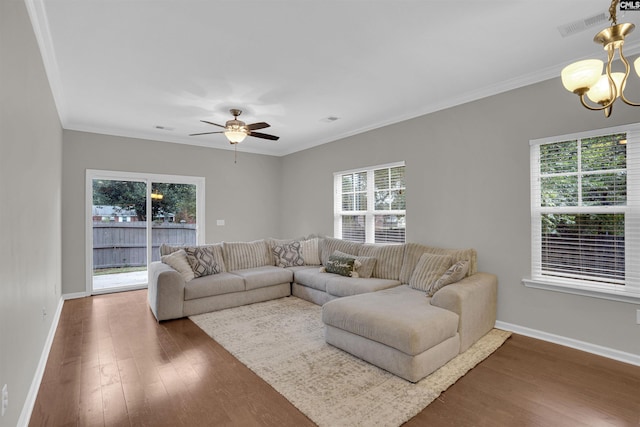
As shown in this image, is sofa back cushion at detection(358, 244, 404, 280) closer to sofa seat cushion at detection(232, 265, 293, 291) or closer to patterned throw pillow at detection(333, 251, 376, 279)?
patterned throw pillow at detection(333, 251, 376, 279)

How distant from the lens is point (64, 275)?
505 cm

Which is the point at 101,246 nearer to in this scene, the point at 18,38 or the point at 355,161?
the point at 18,38

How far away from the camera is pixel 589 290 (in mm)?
3027

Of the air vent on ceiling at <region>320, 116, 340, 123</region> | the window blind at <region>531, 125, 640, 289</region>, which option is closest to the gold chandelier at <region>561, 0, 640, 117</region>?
the window blind at <region>531, 125, 640, 289</region>

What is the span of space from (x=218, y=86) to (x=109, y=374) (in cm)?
304

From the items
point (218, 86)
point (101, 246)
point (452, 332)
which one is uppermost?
point (218, 86)

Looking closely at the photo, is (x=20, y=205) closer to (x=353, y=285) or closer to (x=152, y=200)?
(x=353, y=285)

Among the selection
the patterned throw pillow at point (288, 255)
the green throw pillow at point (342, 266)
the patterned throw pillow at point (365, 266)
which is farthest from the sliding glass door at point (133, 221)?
the patterned throw pillow at point (365, 266)

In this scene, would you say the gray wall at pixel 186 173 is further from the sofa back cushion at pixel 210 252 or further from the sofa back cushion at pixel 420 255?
the sofa back cushion at pixel 420 255

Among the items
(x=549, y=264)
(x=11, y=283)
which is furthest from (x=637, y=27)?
(x=11, y=283)

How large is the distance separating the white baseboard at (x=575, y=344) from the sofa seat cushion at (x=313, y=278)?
218 centimetres

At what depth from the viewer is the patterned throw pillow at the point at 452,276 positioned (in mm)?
3328

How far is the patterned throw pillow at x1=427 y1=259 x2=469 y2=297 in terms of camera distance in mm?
3328

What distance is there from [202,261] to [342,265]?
2039 millimetres
